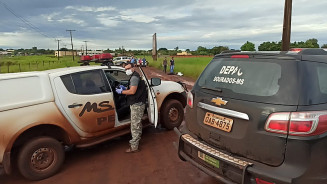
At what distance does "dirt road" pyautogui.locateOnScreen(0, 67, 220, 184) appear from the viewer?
11.7 feet

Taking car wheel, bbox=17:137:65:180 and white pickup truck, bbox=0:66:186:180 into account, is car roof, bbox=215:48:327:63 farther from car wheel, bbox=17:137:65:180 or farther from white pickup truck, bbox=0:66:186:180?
car wheel, bbox=17:137:65:180

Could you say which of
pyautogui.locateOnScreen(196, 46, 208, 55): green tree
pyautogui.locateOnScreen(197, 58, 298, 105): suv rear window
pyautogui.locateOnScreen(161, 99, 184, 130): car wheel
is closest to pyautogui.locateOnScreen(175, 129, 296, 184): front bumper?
pyautogui.locateOnScreen(197, 58, 298, 105): suv rear window

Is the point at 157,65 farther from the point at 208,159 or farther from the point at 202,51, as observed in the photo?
the point at 202,51

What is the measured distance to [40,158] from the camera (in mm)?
3670

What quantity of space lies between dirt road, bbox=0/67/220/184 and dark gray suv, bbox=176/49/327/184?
2.84ft

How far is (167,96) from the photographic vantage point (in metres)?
5.64

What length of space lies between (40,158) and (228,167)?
2838 millimetres

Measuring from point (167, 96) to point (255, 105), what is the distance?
3.38m

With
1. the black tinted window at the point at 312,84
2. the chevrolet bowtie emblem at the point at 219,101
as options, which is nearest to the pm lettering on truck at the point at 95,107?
the chevrolet bowtie emblem at the point at 219,101

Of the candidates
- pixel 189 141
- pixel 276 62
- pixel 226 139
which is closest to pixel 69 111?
pixel 189 141

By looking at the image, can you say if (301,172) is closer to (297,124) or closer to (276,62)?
(297,124)

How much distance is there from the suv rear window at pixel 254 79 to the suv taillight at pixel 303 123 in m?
0.13

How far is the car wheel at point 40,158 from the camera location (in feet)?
11.5

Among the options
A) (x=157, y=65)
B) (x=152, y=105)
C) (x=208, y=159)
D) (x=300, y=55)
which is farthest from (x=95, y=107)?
(x=157, y=65)
